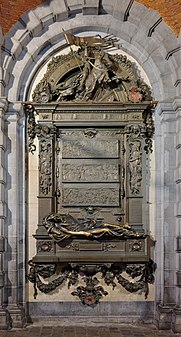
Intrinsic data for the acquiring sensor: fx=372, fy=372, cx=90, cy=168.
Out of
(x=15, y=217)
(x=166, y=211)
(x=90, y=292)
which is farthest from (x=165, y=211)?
(x=15, y=217)

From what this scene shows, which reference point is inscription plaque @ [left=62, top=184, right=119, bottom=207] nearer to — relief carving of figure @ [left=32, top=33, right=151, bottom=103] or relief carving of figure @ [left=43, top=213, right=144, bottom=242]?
relief carving of figure @ [left=43, top=213, right=144, bottom=242]

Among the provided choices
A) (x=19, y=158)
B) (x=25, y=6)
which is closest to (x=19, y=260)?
(x=19, y=158)

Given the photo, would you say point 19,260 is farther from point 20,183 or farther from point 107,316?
point 107,316

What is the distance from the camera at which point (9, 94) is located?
21.5ft

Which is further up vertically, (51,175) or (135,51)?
(135,51)

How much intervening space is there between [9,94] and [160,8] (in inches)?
122

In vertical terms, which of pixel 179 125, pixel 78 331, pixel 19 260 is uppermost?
pixel 179 125

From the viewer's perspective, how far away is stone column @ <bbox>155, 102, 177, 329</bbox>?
6352mm

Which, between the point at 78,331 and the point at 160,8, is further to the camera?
the point at 160,8

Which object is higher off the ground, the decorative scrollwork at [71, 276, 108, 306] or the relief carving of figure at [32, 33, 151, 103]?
the relief carving of figure at [32, 33, 151, 103]

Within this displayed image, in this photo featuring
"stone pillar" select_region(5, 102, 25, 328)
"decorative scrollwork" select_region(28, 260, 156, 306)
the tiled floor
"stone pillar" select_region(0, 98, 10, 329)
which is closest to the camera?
the tiled floor

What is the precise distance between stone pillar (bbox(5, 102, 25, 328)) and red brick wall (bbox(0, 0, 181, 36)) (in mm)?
1493

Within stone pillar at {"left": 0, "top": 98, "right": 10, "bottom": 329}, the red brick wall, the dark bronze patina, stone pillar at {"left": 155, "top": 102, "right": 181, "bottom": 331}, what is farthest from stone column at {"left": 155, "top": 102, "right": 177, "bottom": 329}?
stone pillar at {"left": 0, "top": 98, "right": 10, "bottom": 329}

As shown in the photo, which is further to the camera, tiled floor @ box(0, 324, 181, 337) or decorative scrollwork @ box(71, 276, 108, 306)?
decorative scrollwork @ box(71, 276, 108, 306)
